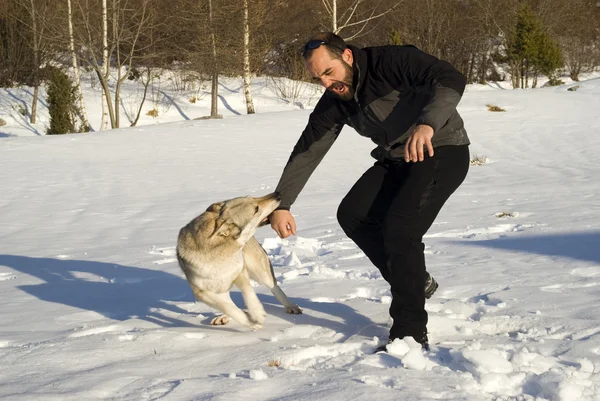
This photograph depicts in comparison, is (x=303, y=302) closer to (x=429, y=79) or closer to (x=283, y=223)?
(x=283, y=223)

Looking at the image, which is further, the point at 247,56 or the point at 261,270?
the point at 247,56

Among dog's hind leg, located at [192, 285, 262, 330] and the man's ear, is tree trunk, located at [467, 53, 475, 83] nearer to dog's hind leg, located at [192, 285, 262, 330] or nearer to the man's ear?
dog's hind leg, located at [192, 285, 262, 330]

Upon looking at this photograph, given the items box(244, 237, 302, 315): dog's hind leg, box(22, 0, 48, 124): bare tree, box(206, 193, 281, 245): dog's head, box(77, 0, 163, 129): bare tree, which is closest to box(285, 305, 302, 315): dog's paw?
box(244, 237, 302, 315): dog's hind leg

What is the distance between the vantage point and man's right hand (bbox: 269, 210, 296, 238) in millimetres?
4113

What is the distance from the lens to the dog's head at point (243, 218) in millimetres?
4238

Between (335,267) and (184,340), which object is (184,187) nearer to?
(335,267)

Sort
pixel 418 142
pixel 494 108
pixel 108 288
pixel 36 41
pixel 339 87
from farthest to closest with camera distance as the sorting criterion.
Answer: pixel 36 41, pixel 494 108, pixel 108 288, pixel 339 87, pixel 418 142

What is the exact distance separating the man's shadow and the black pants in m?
Answer: 0.50

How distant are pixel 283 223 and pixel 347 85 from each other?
936mm

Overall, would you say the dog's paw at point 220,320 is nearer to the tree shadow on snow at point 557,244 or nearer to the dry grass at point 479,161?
the tree shadow on snow at point 557,244

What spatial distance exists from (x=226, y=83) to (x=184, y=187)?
23.0 meters

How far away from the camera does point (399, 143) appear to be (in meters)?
3.78

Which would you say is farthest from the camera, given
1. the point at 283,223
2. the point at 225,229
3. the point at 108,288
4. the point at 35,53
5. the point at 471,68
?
the point at 471,68

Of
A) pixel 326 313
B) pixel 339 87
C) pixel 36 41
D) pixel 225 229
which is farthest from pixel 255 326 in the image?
pixel 36 41
